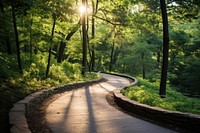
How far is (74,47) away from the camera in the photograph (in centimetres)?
2778

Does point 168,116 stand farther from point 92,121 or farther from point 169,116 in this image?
point 92,121

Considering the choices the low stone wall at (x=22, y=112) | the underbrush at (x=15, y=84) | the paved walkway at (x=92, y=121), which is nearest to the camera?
the low stone wall at (x=22, y=112)

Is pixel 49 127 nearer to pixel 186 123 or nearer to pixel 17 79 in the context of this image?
pixel 186 123

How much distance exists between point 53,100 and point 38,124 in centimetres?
373

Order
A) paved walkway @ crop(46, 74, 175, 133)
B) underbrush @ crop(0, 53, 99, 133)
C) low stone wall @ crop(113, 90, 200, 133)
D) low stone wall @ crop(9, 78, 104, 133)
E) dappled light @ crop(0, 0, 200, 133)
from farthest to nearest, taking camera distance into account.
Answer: dappled light @ crop(0, 0, 200, 133)
underbrush @ crop(0, 53, 99, 133)
paved walkway @ crop(46, 74, 175, 133)
low stone wall @ crop(113, 90, 200, 133)
low stone wall @ crop(9, 78, 104, 133)

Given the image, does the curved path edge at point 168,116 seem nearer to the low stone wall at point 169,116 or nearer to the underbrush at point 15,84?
the low stone wall at point 169,116

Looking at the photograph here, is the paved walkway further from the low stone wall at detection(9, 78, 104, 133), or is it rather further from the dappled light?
the low stone wall at detection(9, 78, 104, 133)

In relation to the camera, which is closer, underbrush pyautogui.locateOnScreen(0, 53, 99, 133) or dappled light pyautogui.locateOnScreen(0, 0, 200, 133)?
underbrush pyautogui.locateOnScreen(0, 53, 99, 133)

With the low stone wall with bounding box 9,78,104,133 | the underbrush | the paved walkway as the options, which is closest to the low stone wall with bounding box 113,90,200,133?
the paved walkway

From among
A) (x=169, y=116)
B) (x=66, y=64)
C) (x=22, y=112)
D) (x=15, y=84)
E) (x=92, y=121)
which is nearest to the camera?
(x=169, y=116)

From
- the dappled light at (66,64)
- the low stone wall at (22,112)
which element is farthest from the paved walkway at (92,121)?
the low stone wall at (22,112)

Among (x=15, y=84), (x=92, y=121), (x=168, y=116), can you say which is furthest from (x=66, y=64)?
(x=168, y=116)

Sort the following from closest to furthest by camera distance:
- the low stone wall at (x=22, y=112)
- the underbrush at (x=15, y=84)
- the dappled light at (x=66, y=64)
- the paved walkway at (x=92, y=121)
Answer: the low stone wall at (x=22, y=112) < the paved walkway at (x=92, y=121) < the underbrush at (x=15, y=84) < the dappled light at (x=66, y=64)

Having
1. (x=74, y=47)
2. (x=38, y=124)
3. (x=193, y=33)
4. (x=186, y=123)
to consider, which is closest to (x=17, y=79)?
(x=38, y=124)
